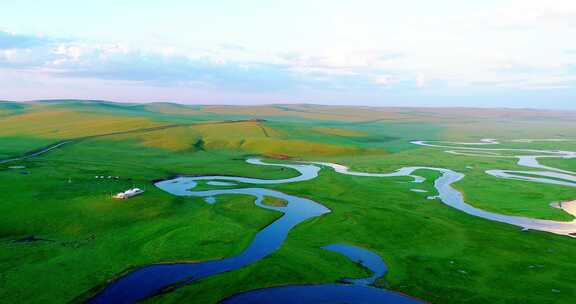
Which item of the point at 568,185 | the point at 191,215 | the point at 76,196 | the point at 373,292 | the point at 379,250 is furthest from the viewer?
the point at 568,185

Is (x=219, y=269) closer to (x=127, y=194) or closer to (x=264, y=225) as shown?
(x=264, y=225)

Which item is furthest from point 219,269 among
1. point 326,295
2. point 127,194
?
point 127,194

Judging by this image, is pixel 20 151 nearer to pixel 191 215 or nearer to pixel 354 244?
pixel 191 215

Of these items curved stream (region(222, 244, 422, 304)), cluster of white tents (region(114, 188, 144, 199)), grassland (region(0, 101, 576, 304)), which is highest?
cluster of white tents (region(114, 188, 144, 199))

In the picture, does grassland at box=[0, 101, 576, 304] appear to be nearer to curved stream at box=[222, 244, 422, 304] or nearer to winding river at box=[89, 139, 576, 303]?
curved stream at box=[222, 244, 422, 304]

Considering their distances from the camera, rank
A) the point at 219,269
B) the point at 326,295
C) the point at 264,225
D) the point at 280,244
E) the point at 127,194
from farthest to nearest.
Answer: the point at 127,194 < the point at 264,225 < the point at 280,244 < the point at 219,269 < the point at 326,295

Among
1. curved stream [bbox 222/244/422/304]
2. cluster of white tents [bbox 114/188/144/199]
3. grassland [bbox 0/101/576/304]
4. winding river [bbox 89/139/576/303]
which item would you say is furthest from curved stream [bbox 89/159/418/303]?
cluster of white tents [bbox 114/188/144/199]

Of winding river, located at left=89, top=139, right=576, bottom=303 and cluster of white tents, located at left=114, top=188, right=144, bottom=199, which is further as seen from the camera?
cluster of white tents, located at left=114, top=188, right=144, bottom=199

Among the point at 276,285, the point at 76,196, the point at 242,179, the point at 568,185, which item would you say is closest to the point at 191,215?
the point at 76,196

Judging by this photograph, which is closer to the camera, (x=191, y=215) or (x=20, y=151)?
(x=191, y=215)
